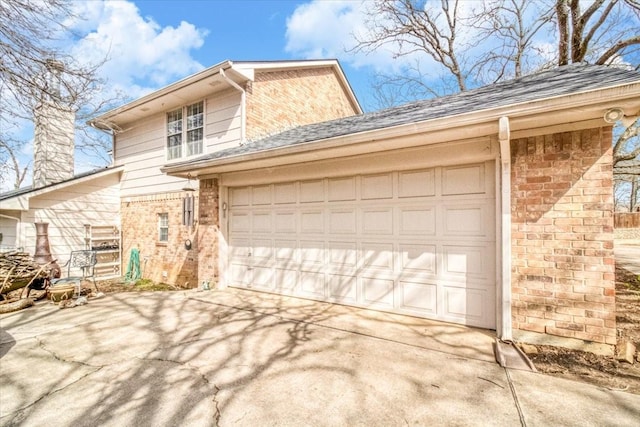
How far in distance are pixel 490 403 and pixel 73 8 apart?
7.45 meters

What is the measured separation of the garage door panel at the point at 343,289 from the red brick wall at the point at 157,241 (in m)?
4.38

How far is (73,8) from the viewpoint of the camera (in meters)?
4.57

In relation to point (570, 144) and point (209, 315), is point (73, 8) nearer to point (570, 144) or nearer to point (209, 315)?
point (209, 315)

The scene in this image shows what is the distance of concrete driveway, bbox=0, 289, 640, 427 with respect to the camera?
2.41 meters

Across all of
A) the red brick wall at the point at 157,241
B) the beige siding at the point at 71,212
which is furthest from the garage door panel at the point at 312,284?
the beige siding at the point at 71,212

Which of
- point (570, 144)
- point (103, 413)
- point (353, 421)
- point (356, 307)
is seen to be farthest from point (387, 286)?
point (103, 413)

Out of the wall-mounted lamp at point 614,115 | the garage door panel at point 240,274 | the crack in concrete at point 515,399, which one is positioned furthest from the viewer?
the garage door panel at point 240,274

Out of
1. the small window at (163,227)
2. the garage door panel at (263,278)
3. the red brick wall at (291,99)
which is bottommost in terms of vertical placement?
the garage door panel at (263,278)

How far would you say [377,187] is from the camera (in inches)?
199

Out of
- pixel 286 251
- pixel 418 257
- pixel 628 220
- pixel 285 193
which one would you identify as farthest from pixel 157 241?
pixel 628 220

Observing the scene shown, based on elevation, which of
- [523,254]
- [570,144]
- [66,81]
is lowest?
[523,254]

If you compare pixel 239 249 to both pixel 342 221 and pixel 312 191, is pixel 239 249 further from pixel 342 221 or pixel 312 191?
pixel 342 221

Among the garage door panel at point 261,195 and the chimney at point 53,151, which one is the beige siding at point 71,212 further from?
the garage door panel at point 261,195

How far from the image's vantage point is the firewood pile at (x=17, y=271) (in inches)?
233
